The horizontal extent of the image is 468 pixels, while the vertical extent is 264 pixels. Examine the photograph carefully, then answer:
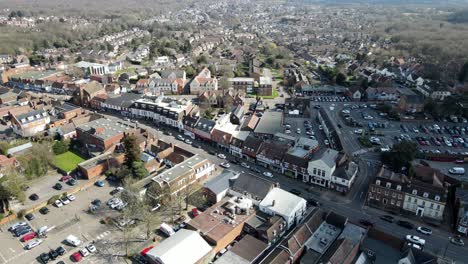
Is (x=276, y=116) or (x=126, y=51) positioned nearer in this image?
(x=276, y=116)

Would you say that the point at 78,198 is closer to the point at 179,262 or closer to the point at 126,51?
the point at 179,262

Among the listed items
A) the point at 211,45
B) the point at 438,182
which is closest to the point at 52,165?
the point at 438,182

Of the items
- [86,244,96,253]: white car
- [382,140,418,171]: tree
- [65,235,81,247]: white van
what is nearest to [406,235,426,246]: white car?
[382,140,418,171]: tree

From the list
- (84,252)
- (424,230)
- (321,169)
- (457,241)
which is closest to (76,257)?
(84,252)

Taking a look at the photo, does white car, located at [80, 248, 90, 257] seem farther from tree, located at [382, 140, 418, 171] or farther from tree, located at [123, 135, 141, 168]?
tree, located at [382, 140, 418, 171]

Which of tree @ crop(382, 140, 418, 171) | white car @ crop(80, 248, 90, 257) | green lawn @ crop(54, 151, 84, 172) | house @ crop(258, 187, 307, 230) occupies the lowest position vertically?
white car @ crop(80, 248, 90, 257)
